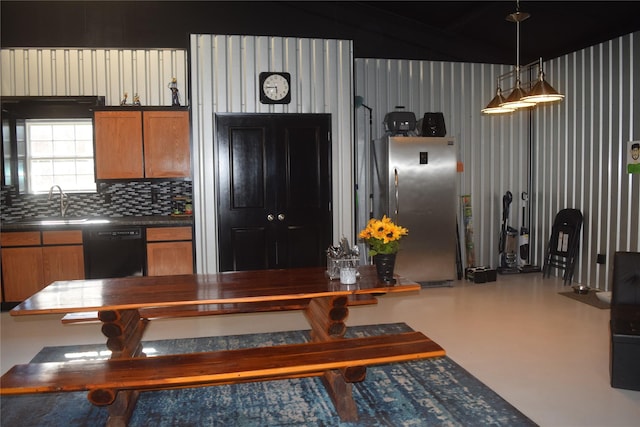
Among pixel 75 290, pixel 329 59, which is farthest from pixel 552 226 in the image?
pixel 75 290

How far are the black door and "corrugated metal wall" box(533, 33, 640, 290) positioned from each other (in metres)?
3.15

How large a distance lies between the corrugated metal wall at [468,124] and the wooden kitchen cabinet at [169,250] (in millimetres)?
2312

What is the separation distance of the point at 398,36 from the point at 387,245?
4.37 meters

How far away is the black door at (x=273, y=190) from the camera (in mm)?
5852

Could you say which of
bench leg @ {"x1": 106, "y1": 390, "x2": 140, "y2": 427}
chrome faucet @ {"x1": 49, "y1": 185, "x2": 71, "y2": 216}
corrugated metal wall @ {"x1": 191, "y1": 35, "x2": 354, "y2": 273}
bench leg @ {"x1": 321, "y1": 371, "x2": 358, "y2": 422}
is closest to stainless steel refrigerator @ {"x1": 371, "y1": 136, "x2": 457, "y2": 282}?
corrugated metal wall @ {"x1": 191, "y1": 35, "x2": 354, "y2": 273}

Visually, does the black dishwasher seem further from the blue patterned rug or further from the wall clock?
the blue patterned rug

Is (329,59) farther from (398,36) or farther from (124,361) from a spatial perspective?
(124,361)

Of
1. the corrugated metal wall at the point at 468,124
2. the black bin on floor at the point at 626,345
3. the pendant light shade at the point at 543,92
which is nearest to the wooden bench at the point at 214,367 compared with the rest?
the black bin on floor at the point at 626,345

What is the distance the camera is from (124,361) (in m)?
2.74

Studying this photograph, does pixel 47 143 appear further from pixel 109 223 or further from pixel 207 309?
pixel 207 309

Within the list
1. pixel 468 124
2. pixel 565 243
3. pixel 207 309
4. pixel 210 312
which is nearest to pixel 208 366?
pixel 210 312

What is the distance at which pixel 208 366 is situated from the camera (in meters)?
2.65

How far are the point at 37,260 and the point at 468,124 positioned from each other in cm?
564

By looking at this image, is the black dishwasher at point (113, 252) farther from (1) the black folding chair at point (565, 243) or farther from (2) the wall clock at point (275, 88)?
(1) the black folding chair at point (565, 243)
